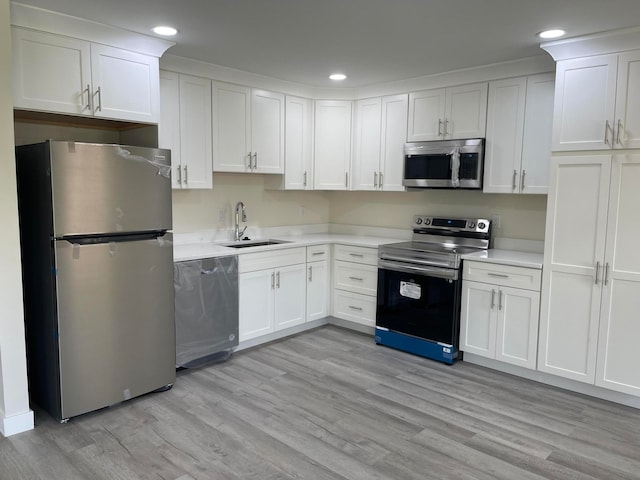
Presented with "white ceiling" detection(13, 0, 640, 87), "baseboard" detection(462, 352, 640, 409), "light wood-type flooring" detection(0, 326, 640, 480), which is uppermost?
"white ceiling" detection(13, 0, 640, 87)

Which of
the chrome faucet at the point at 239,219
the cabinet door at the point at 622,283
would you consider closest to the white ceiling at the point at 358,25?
the cabinet door at the point at 622,283

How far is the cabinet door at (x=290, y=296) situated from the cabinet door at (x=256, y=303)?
0.08 m

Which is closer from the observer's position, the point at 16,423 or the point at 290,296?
the point at 16,423

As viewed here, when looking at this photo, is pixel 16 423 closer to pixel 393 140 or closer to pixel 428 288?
pixel 428 288

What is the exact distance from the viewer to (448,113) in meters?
4.17

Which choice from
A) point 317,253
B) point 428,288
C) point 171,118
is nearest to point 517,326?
point 428,288

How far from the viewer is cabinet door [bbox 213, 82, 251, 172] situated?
4.07 m

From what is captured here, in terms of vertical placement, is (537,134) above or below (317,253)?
above

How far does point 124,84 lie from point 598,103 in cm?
311

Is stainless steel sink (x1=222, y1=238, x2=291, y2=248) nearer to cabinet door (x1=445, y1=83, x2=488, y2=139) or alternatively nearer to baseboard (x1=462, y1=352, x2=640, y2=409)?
cabinet door (x1=445, y1=83, x2=488, y2=139)

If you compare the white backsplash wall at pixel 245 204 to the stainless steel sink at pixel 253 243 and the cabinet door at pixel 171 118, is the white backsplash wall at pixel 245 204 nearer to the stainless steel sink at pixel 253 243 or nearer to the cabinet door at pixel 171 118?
the stainless steel sink at pixel 253 243

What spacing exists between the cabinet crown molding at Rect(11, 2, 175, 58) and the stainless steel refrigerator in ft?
2.33

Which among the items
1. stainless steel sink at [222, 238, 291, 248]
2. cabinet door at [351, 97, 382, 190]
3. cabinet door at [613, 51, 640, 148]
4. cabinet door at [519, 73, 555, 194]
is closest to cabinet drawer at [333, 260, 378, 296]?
stainless steel sink at [222, 238, 291, 248]

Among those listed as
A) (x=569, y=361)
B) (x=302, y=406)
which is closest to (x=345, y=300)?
(x=302, y=406)
